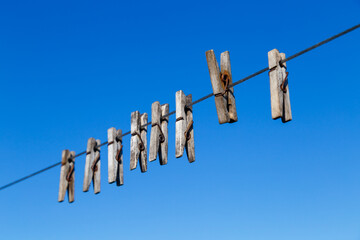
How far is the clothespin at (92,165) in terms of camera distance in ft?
16.1

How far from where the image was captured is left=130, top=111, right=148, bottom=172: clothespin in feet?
14.0

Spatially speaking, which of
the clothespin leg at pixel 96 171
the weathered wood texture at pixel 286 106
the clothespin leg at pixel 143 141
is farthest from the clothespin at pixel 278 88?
the clothespin leg at pixel 96 171

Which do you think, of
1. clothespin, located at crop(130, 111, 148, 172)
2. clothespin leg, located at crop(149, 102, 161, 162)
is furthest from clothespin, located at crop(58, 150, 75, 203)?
clothespin leg, located at crop(149, 102, 161, 162)

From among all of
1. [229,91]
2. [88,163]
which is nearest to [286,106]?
[229,91]

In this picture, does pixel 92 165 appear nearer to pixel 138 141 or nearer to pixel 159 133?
pixel 138 141

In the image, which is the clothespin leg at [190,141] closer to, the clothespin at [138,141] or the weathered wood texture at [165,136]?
the weathered wood texture at [165,136]

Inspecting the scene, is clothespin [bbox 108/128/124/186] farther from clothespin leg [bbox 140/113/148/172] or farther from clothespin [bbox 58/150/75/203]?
clothespin [bbox 58/150/75/203]

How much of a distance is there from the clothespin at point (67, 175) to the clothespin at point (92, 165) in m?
0.42

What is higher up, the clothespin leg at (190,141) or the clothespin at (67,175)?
the clothespin at (67,175)

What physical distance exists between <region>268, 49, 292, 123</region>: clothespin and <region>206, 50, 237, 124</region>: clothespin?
0.38 m

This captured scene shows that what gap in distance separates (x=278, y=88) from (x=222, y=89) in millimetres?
472

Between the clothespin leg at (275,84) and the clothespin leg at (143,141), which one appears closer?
the clothespin leg at (275,84)

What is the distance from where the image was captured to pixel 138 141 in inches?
173

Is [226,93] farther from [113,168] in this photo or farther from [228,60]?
[113,168]
